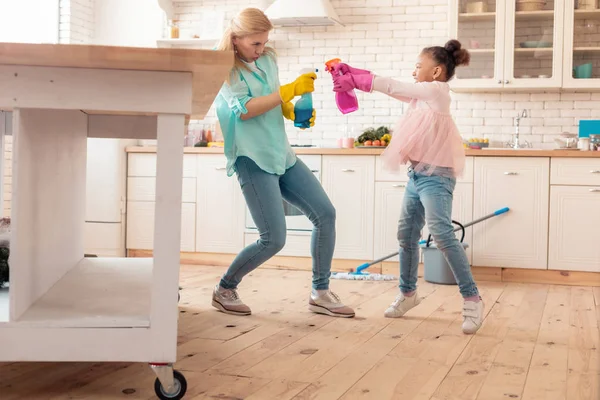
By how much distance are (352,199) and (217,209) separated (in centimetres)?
97

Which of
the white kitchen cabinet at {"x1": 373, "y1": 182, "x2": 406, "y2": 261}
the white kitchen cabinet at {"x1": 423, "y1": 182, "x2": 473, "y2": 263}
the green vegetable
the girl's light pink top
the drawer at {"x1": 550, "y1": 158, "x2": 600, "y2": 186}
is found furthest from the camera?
the green vegetable

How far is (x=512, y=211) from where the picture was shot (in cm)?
514

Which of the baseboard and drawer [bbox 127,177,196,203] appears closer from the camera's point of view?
the baseboard

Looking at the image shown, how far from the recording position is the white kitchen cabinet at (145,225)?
227 inches

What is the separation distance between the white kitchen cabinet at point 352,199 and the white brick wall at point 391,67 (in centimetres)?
72

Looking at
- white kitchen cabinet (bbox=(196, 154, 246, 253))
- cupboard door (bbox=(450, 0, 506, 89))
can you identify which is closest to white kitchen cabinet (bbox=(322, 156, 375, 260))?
white kitchen cabinet (bbox=(196, 154, 246, 253))

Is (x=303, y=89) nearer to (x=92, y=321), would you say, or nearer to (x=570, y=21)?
(x=92, y=321)

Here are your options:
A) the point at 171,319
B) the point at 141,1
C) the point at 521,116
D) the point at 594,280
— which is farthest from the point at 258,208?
the point at 141,1

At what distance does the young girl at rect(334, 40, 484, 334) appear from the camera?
327 centimetres

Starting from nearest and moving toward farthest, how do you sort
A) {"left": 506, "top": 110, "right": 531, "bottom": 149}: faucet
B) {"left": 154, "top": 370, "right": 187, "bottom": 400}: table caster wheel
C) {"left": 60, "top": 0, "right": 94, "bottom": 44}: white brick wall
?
{"left": 154, "top": 370, "right": 187, "bottom": 400}: table caster wheel < {"left": 506, "top": 110, "right": 531, "bottom": 149}: faucet < {"left": 60, "top": 0, "right": 94, "bottom": 44}: white brick wall

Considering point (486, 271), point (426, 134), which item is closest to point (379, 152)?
point (486, 271)

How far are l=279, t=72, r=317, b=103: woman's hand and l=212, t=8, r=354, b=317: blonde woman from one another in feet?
0.40

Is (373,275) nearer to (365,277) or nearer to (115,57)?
(365,277)

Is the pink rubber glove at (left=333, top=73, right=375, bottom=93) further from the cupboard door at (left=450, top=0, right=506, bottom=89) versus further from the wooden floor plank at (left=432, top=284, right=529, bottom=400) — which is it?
the cupboard door at (left=450, top=0, right=506, bottom=89)
